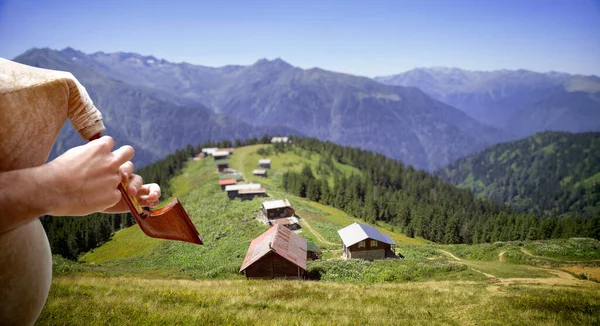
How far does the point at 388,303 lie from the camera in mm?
16438

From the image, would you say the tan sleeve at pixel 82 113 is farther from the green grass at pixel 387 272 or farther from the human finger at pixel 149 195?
the green grass at pixel 387 272

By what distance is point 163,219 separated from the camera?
357cm

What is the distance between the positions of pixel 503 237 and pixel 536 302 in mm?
85323

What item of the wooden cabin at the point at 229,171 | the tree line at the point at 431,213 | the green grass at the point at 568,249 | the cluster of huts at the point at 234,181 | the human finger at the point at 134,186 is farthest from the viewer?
the wooden cabin at the point at 229,171

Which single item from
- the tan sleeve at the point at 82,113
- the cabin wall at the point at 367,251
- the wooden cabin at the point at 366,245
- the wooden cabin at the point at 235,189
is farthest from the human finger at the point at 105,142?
the wooden cabin at the point at 235,189

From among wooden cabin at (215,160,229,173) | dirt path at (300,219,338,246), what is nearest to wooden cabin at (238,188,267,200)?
dirt path at (300,219,338,246)

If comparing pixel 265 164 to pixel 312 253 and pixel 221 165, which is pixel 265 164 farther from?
pixel 312 253

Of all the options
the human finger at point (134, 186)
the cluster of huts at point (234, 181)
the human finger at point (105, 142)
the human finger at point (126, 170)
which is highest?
the human finger at point (105, 142)

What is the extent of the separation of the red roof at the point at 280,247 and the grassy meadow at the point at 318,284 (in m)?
2.50

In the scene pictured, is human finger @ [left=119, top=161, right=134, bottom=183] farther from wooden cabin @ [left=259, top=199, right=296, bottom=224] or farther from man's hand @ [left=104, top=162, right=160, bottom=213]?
wooden cabin @ [left=259, top=199, right=296, bottom=224]

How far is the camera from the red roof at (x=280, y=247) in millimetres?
33312

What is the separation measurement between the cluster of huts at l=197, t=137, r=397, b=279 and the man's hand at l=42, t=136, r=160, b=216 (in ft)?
102

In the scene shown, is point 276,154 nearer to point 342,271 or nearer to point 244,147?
point 244,147

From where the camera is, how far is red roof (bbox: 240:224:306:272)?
1312 inches
